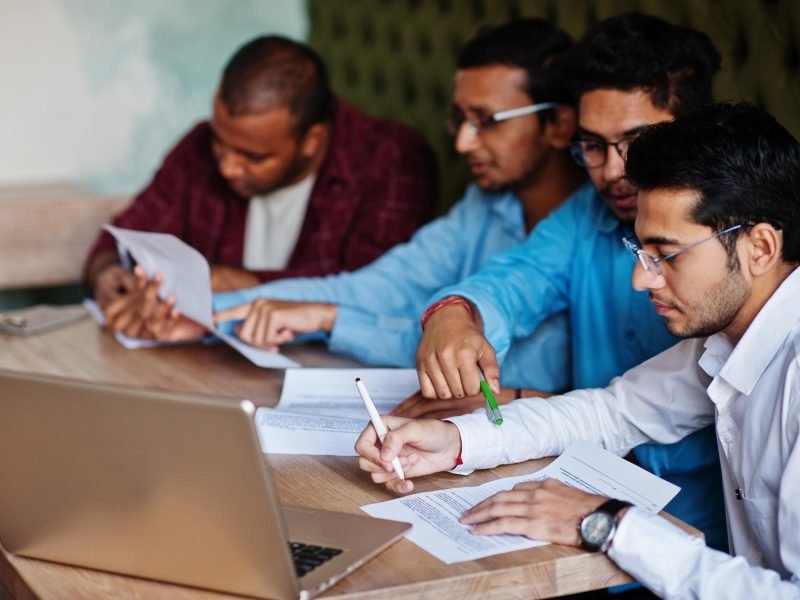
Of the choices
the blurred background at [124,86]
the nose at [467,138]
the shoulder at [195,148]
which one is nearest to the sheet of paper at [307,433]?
the nose at [467,138]

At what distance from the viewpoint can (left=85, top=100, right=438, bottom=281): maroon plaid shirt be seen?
251 centimetres

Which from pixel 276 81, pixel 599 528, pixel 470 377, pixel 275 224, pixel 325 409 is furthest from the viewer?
pixel 275 224

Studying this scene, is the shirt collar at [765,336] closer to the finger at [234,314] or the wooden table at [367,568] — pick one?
the wooden table at [367,568]

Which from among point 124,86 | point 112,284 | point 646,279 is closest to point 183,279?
point 112,284

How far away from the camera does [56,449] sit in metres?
1.05

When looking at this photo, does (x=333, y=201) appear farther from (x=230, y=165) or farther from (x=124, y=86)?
(x=124, y=86)

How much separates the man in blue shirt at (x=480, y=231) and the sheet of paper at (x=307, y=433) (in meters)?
0.42

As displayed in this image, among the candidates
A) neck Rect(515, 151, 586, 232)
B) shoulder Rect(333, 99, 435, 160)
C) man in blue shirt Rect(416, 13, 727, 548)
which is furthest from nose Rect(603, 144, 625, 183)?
shoulder Rect(333, 99, 435, 160)

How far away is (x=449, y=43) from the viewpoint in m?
2.82

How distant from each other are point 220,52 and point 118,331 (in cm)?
162

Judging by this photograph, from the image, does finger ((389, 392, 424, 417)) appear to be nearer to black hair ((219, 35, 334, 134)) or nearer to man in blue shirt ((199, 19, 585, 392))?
man in blue shirt ((199, 19, 585, 392))

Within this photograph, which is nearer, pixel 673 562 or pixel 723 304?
pixel 673 562

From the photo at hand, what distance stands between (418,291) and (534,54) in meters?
0.56

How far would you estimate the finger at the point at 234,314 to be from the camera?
199cm
